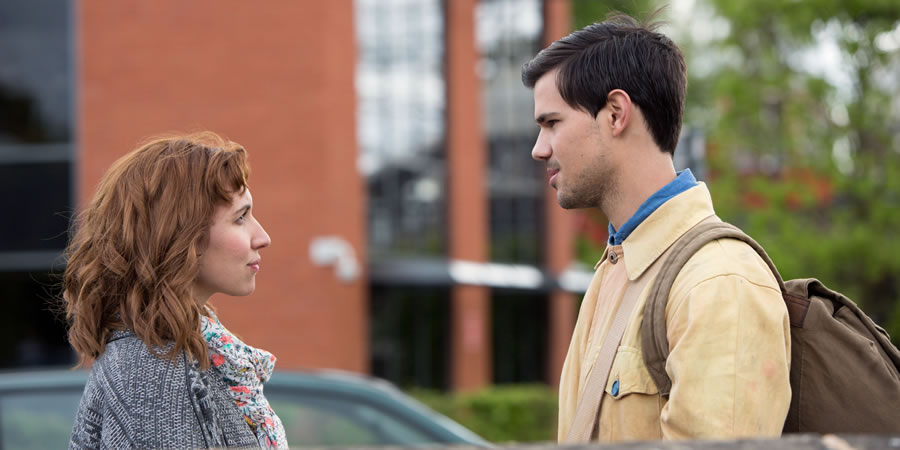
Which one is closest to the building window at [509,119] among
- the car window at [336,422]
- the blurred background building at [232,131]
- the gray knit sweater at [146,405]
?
the blurred background building at [232,131]

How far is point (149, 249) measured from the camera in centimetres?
226

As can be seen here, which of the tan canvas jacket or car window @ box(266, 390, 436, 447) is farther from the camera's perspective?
car window @ box(266, 390, 436, 447)

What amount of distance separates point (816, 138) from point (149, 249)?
1473 centimetres

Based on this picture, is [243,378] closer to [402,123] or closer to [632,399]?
[632,399]

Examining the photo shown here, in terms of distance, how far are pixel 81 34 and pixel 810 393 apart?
49.0 feet

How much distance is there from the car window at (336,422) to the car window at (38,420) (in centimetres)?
89

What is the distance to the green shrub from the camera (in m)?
13.4

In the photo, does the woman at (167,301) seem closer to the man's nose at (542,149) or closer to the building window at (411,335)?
the man's nose at (542,149)

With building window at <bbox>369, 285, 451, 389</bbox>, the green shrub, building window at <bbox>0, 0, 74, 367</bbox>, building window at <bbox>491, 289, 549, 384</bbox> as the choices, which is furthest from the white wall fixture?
building window at <bbox>491, 289, 549, 384</bbox>

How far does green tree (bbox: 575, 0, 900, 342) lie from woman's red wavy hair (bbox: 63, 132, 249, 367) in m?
13.6

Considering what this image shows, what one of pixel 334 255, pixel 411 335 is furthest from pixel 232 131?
pixel 411 335

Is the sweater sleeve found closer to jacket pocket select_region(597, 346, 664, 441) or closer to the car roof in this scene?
jacket pocket select_region(597, 346, 664, 441)

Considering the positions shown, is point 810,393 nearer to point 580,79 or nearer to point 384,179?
point 580,79

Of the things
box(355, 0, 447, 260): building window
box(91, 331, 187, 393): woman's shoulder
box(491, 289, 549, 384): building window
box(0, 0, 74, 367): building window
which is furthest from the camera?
box(491, 289, 549, 384): building window
